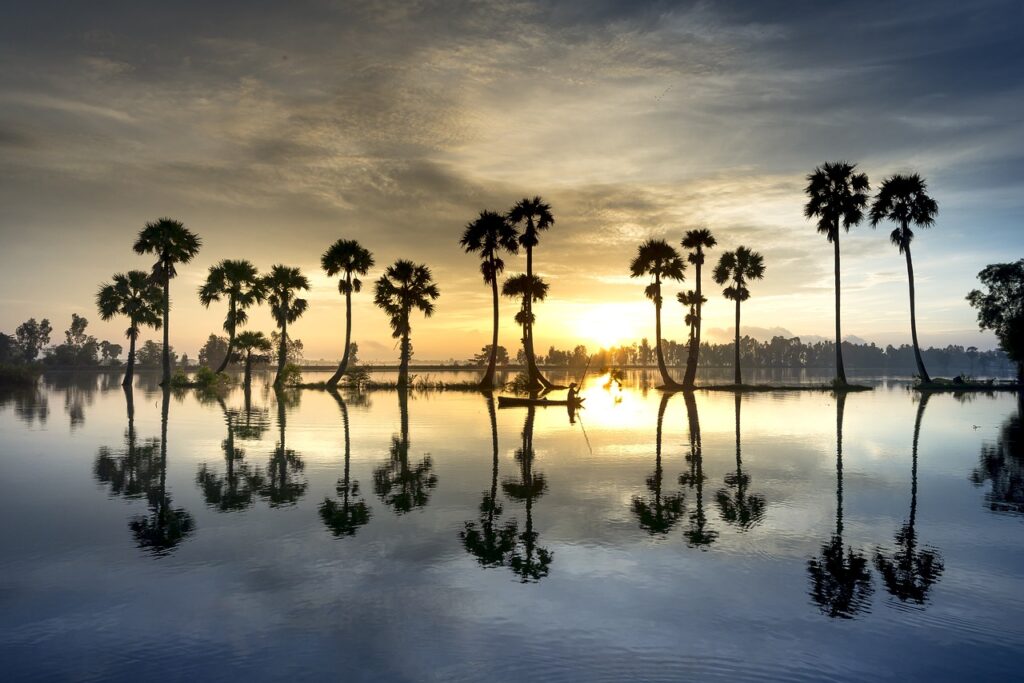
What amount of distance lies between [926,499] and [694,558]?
7.48 metres

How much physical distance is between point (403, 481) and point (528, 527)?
16.3 ft

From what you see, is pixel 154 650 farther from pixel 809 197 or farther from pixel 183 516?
pixel 809 197

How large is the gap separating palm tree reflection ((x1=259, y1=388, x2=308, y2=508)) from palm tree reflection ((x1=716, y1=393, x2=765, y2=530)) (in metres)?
8.72

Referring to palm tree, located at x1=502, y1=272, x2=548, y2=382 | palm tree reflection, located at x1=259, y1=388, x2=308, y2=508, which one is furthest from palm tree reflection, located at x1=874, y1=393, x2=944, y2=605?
palm tree, located at x1=502, y1=272, x2=548, y2=382

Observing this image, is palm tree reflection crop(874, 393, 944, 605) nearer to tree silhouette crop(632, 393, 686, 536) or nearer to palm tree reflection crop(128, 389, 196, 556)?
tree silhouette crop(632, 393, 686, 536)

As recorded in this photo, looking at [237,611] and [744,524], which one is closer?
[237,611]

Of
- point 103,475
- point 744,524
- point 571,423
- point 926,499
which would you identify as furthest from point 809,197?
point 103,475

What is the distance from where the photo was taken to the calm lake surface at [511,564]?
6293 mm

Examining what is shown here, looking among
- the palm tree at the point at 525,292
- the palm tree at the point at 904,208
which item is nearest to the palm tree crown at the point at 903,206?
the palm tree at the point at 904,208

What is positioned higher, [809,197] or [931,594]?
[809,197]

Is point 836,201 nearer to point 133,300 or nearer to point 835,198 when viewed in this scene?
point 835,198

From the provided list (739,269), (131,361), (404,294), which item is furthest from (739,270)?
(131,361)

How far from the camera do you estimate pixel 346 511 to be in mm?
12234

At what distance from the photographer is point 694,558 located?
9250mm
